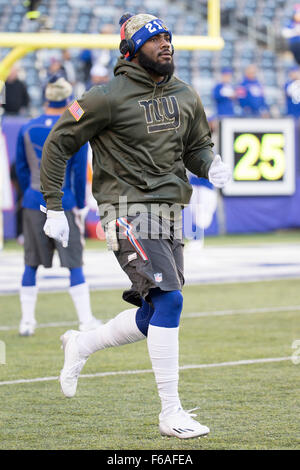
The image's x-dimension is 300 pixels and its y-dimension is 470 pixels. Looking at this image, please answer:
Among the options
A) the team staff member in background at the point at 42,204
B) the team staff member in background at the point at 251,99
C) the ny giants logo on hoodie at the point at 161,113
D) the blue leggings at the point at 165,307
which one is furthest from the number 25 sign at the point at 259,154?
the blue leggings at the point at 165,307

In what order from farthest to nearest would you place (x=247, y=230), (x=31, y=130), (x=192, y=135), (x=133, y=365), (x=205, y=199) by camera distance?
(x=247, y=230)
(x=205, y=199)
(x=31, y=130)
(x=133, y=365)
(x=192, y=135)

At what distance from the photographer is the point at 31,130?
7250 mm

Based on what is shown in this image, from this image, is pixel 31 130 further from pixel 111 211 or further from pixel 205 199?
pixel 205 199

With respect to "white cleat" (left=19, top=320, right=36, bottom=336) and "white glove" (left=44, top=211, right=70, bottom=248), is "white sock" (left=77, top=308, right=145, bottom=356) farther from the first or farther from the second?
"white cleat" (left=19, top=320, right=36, bottom=336)

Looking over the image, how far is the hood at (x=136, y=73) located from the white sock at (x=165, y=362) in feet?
3.84

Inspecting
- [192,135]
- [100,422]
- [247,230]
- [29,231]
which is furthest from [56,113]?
[247,230]

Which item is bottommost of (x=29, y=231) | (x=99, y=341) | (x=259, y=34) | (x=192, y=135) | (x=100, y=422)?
(x=100, y=422)

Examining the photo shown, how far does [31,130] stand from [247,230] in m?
10.8

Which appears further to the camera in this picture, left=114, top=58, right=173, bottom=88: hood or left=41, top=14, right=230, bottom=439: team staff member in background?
left=114, top=58, right=173, bottom=88: hood

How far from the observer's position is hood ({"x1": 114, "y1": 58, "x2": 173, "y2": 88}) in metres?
4.43

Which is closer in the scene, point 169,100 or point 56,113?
point 169,100

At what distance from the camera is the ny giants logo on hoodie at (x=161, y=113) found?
174 inches

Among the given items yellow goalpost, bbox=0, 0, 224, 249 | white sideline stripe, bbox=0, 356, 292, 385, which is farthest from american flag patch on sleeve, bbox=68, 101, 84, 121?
yellow goalpost, bbox=0, 0, 224, 249

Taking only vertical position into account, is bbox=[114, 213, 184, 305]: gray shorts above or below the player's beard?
below
